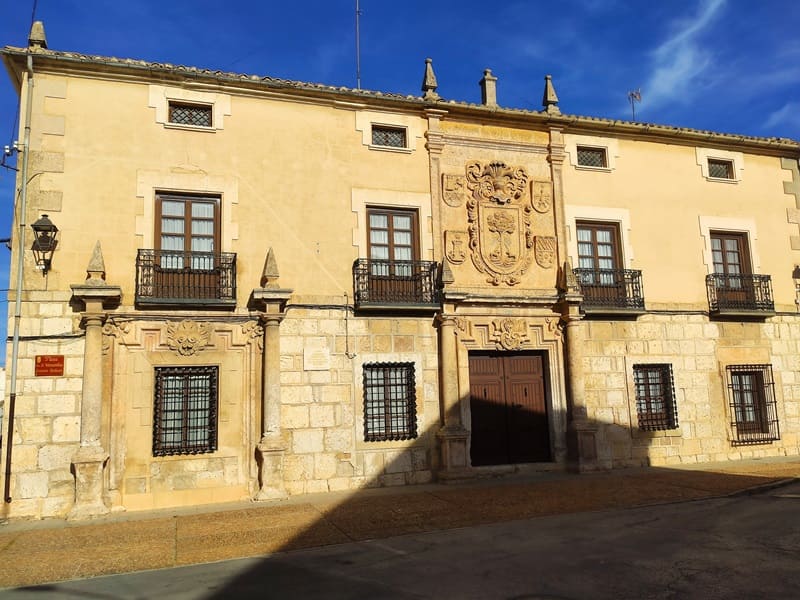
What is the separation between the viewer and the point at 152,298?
9.71 meters

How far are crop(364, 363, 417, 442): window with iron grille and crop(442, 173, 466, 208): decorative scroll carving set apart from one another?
3.25m

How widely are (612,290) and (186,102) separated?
8822mm

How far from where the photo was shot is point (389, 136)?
11945 millimetres

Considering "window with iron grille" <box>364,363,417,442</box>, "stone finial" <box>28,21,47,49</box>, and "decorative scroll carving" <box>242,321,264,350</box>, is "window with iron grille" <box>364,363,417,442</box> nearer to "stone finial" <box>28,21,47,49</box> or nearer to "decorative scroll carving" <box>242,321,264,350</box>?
"decorative scroll carving" <box>242,321,264,350</box>

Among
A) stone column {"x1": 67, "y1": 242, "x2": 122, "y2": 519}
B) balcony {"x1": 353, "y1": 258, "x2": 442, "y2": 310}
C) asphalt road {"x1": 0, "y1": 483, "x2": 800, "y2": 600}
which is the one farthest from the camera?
balcony {"x1": 353, "y1": 258, "x2": 442, "y2": 310}

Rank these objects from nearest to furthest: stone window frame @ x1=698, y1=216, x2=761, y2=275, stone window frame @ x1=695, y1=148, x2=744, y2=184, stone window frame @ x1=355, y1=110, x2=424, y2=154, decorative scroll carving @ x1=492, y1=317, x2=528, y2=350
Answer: stone window frame @ x1=355, y1=110, x2=424, y2=154 < decorative scroll carving @ x1=492, y1=317, x2=528, y2=350 < stone window frame @ x1=698, y1=216, x2=761, y2=275 < stone window frame @ x1=695, y1=148, x2=744, y2=184

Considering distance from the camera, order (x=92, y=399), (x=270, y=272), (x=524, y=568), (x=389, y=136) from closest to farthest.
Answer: (x=524, y=568) < (x=92, y=399) < (x=270, y=272) < (x=389, y=136)

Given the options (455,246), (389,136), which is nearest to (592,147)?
(455,246)

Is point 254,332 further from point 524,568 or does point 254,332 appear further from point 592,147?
point 592,147

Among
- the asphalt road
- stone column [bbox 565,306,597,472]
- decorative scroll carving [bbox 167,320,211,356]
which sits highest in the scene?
decorative scroll carving [bbox 167,320,211,356]

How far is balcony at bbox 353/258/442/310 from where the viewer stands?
1093 cm

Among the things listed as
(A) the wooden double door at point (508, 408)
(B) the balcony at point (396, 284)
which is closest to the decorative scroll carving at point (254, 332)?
(B) the balcony at point (396, 284)

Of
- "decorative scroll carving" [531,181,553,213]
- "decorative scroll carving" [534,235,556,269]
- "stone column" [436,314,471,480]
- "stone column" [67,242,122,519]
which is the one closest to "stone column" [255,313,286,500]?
"stone column" [67,242,122,519]

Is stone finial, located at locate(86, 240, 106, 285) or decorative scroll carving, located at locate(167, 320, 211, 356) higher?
stone finial, located at locate(86, 240, 106, 285)
